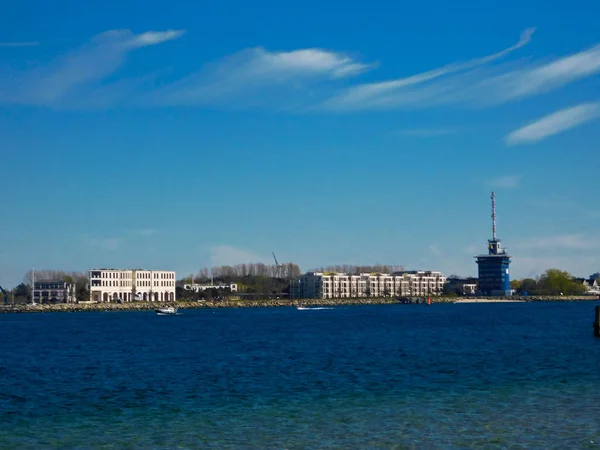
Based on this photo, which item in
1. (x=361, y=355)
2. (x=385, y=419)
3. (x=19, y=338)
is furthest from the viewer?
(x=19, y=338)

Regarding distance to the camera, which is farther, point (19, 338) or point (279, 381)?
point (19, 338)

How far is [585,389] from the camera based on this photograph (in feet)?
107

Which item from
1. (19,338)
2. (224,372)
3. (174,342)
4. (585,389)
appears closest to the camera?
(585,389)

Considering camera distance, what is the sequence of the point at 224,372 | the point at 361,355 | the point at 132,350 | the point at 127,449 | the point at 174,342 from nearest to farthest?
the point at 127,449 < the point at 224,372 < the point at 361,355 < the point at 132,350 < the point at 174,342

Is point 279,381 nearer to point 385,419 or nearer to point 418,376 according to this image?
point 418,376

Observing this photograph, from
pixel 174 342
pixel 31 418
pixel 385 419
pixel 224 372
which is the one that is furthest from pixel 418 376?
pixel 174 342

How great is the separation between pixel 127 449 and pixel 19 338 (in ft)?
209

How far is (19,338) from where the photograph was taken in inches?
3196

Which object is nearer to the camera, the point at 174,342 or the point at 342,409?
the point at 342,409

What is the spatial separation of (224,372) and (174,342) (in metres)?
29.0

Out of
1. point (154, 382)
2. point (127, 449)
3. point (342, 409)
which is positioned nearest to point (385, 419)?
point (342, 409)

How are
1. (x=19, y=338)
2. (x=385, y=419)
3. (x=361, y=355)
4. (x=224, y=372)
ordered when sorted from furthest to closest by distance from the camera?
(x=19, y=338), (x=361, y=355), (x=224, y=372), (x=385, y=419)

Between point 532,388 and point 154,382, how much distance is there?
1648 centimetres

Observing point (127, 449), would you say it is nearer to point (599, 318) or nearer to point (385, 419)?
point (385, 419)
